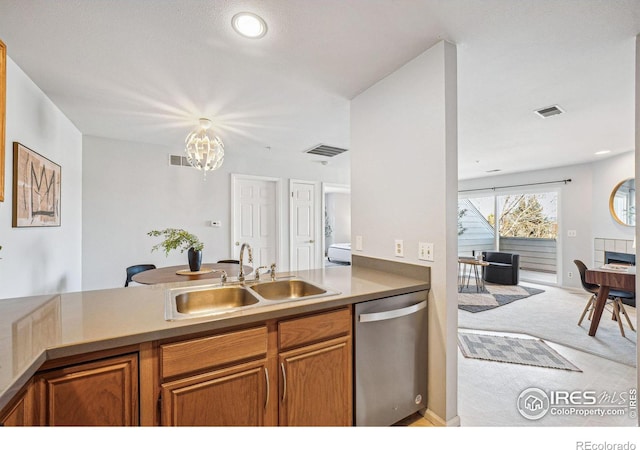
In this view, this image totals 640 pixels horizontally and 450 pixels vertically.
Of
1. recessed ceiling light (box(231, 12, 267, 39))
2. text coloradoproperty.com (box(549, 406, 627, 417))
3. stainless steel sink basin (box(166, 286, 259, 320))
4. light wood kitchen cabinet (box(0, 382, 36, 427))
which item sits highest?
recessed ceiling light (box(231, 12, 267, 39))

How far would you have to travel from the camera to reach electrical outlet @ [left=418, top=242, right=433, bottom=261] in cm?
179

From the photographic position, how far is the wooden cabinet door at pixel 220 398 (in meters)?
1.10

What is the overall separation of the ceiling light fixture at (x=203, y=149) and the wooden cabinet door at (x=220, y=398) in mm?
2311

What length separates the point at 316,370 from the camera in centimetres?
143

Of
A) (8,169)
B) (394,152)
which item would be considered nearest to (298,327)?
(394,152)

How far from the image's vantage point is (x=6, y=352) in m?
0.88

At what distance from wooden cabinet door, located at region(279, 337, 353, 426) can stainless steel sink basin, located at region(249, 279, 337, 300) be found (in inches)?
15.6

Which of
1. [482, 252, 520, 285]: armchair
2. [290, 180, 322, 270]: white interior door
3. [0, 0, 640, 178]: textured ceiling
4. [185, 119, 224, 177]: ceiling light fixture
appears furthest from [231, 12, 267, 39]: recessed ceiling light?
[482, 252, 520, 285]: armchair

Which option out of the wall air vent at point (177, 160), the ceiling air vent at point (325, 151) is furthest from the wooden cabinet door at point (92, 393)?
the wall air vent at point (177, 160)

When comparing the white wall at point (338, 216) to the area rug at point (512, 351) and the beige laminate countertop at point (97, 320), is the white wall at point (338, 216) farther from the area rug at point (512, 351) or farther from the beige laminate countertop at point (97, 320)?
the beige laminate countertop at point (97, 320)

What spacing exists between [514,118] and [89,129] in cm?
489

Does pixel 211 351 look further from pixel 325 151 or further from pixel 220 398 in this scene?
pixel 325 151
